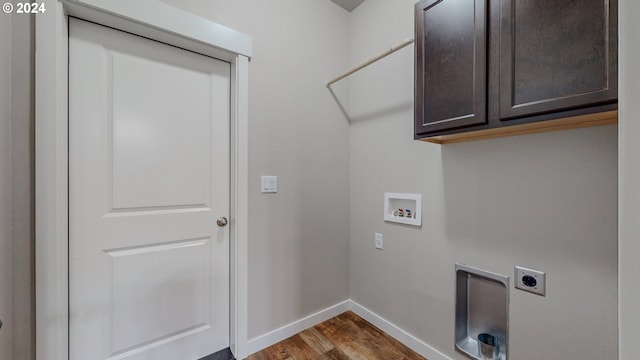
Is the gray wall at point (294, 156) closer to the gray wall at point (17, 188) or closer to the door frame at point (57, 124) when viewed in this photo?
the door frame at point (57, 124)

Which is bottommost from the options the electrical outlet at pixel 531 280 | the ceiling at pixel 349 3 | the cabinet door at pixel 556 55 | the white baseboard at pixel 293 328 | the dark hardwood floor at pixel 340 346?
the dark hardwood floor at pixel 340 346

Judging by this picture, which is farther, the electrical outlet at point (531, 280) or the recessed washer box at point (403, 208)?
the recessed washer box at point (403, 208)

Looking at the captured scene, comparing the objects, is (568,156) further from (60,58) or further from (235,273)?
(60,58)

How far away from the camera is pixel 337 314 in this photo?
2131 millimetres

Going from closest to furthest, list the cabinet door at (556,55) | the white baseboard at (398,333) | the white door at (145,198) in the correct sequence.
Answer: the cabinet door at (556,55) < the white door at (145,198) < the white baseboard at (398,333)

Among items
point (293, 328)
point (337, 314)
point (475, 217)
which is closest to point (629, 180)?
point (475, 217)

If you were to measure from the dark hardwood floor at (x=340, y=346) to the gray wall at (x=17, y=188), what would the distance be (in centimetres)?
113

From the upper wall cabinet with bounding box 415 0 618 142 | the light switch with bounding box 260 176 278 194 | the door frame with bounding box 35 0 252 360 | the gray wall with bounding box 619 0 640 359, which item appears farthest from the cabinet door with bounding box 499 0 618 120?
the door frame with bounding box 35 0 252 360

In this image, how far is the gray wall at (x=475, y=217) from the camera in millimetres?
1051

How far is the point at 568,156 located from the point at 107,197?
2201 mm

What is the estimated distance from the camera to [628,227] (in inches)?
14.1

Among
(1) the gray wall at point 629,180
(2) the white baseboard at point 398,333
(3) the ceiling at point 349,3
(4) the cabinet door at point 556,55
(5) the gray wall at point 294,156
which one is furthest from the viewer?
(3) the ceiling at point 349,3

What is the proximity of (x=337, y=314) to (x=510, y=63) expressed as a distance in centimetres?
203

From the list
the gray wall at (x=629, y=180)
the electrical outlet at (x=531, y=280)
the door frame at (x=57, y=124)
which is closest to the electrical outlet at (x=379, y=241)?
the electrical outlet at (x=531, y=280)
